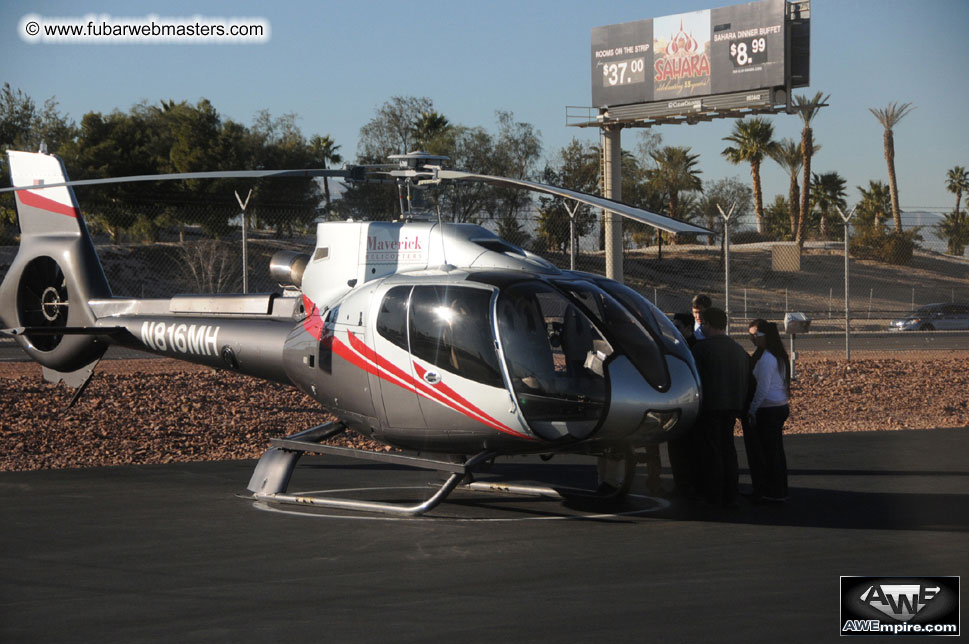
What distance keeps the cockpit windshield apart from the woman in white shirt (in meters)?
1.93

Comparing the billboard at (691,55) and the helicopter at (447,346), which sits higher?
the billboard at (691,55)

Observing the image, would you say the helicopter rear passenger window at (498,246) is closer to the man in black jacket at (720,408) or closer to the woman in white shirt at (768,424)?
the man in black jacket at (720,408)

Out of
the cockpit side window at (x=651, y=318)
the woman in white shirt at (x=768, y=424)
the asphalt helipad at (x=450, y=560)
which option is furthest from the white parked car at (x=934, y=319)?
the cockpit side window at (x=651, y=318)

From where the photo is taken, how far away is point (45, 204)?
13.5 metres

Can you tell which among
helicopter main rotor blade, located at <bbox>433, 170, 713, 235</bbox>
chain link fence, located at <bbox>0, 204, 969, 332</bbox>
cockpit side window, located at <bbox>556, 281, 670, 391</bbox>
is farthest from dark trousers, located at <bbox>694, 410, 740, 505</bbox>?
chain link fence, located at <bbox>0, 204, 969, 332</bbox>

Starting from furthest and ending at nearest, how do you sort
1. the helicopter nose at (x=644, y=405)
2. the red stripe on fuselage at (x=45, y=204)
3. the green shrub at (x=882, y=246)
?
1. the green shrub at (x=882, y=246)
2. the red stripe on fuselage at (x=45, y=204)
3. the helicopter nose at (x=644, y=405)

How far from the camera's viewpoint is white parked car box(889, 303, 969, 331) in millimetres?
38812

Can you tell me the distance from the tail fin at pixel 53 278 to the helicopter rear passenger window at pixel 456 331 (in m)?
5.56

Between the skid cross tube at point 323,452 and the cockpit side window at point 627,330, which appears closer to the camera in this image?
the cockpit side window at point 627,330

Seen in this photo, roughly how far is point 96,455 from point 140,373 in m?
6.84

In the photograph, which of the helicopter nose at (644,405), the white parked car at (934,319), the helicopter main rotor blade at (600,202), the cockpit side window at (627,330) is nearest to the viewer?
the helicopter main rotor blade at (600,202)

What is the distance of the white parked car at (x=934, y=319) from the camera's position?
127 feet

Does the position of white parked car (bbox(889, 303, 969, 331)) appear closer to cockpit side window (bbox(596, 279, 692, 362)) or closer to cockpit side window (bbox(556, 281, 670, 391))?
cockpit side window (bbox(596, 279, 692, 362))

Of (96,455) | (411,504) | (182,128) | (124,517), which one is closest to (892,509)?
(411,504)
